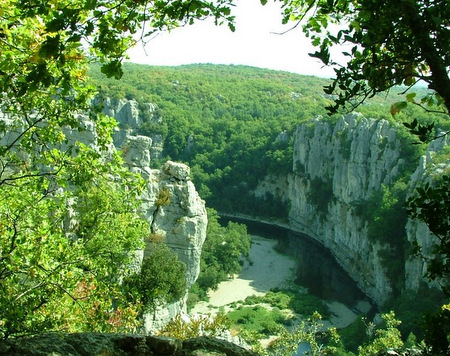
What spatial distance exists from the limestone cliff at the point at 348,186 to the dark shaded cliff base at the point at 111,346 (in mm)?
29212

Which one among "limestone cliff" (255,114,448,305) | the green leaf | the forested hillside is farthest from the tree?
the forested hillside

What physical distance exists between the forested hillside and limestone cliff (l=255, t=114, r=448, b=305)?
340 cm

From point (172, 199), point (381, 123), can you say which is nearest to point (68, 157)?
point (172, 199)

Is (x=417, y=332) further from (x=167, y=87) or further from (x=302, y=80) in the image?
(x=302, y=80)

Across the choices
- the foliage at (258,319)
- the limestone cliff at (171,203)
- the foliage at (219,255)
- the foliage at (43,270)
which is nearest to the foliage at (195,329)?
the limestone cliff at (171,203)

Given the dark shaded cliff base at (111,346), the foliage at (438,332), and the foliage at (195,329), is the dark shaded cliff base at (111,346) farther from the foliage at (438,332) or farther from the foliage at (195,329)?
the foliage at (195,329)

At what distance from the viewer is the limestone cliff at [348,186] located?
40.8 metres

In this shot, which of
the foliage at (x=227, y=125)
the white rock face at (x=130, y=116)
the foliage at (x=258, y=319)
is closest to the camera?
the foliage at (x=258, y=319)

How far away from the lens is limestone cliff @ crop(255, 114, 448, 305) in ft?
134

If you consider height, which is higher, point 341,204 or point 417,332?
point 341,204

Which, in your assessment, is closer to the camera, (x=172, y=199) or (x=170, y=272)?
(x=170, y=272)

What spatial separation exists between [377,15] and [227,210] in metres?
69.0

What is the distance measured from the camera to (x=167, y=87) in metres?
101

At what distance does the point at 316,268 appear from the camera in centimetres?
4625
